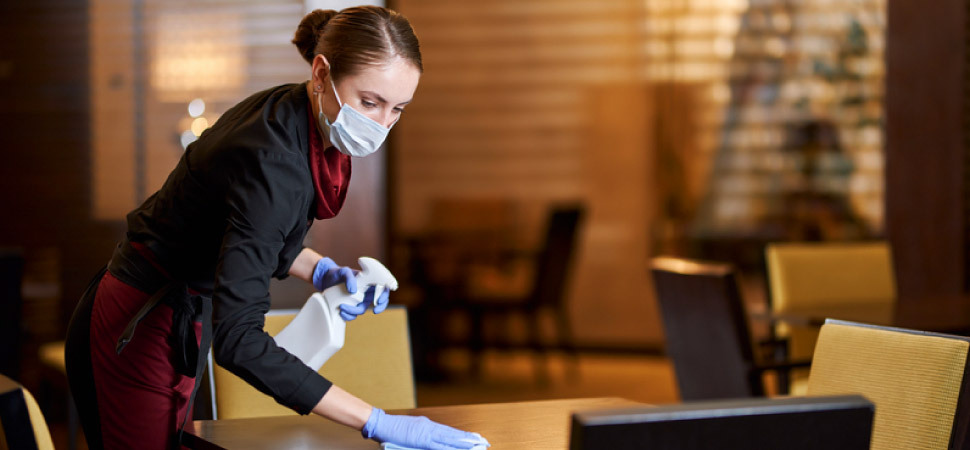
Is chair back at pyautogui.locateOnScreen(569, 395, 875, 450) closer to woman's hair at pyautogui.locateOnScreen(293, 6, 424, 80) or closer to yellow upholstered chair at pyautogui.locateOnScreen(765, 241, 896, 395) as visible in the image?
woman's hair at pyautogui.locateOnScreen(293, 6, 424, 80)

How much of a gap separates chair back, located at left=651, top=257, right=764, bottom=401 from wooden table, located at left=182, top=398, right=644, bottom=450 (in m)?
1.01

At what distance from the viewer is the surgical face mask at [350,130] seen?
1.53 m

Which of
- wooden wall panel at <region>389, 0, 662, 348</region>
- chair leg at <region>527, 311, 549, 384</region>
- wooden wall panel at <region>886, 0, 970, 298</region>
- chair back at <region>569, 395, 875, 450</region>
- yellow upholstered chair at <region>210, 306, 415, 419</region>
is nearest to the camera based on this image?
chair back at <region>569, 395, 875, 450</region>

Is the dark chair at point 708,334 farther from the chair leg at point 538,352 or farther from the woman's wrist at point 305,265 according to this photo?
the chair leg at point 538,352

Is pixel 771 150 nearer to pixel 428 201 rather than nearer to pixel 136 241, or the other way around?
pixel 428 201

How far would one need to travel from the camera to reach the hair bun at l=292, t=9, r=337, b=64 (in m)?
1.65

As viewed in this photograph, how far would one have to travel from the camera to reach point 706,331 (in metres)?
2.78

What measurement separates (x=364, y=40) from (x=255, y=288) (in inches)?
16.0

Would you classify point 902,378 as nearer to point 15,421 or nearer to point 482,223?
point 15,421

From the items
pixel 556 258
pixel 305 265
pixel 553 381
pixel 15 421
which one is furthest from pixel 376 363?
pixel 553 381

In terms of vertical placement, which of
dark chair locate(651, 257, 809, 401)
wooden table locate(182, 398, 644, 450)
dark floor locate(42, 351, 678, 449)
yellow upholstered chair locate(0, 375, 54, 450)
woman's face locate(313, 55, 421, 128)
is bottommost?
dark floor locate(42, 351, 678, 449)

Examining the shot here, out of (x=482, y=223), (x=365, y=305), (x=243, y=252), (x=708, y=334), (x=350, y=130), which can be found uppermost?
(x=350, y=130)

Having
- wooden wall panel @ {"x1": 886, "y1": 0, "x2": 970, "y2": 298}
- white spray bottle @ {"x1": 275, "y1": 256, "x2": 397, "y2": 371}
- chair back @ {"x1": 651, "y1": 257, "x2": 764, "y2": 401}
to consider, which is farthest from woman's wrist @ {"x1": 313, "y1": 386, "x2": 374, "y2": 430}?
wooden wall panel @ {"x1": 886, "y1": 0, "x2": 970, "y2": 298}

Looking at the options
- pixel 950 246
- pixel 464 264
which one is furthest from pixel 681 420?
pixel 464 264
